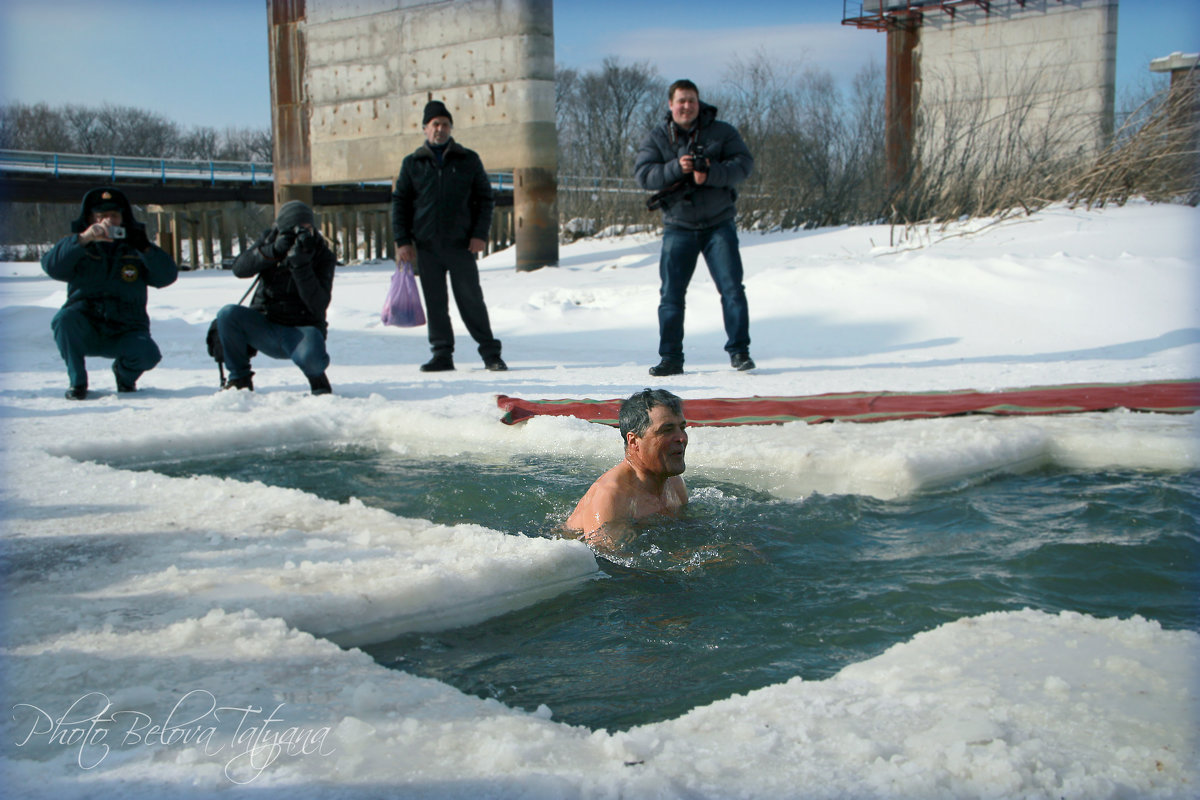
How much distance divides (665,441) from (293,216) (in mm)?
3797

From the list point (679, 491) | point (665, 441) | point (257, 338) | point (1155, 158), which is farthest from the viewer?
point (1155, 158)

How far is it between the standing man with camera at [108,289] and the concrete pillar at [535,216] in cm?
787

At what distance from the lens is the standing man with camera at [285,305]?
6.33m

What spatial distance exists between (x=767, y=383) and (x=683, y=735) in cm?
467

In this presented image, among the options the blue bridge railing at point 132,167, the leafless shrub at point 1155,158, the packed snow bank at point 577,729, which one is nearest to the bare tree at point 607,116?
the blue bridge railing at point 132,167

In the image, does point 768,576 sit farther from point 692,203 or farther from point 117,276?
point 117,276

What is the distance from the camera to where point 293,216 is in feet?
20.9

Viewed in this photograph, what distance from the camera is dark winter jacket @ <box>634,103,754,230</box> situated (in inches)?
266

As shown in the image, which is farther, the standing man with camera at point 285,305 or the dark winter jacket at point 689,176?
the dark winter jacket at point 689,176

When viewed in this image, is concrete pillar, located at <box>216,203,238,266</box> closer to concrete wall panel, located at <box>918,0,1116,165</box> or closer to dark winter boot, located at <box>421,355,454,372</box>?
concrete wall panel, located at <box>918,0,1116,165</box>

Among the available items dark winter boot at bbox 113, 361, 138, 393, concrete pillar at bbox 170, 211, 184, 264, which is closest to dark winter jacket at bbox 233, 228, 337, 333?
dark winter boot at bbox 113, 361, 138, 393

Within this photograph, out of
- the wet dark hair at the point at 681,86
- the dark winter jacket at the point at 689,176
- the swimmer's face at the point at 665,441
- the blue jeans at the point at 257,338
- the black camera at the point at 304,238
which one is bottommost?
the swimmer's face at the point at 665,441

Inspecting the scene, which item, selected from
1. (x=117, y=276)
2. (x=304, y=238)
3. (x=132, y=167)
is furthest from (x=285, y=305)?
(x=132, y=167)

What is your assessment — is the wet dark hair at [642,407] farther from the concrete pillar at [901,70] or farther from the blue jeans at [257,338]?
the concrete pillar at [901,70]
